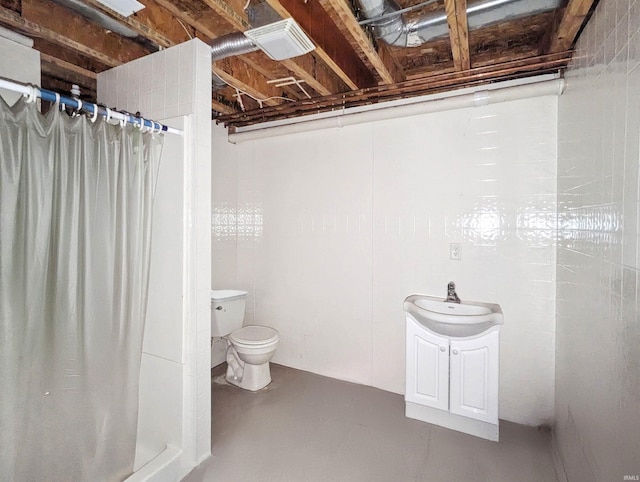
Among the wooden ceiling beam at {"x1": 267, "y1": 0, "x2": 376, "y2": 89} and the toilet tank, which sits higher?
the wooden ceiling beam at {"x1": 267, "y1": 0, "x2": 376, "y2": 89}

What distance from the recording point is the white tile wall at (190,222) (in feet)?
5.41

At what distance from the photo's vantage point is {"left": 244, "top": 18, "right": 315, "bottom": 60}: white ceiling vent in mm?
1390

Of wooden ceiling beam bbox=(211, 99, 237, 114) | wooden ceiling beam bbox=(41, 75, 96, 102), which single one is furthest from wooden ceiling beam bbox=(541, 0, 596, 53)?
wooden ceiling beam bbox=(41, 75, 96, 102)

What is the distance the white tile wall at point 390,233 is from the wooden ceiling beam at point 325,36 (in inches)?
19.4

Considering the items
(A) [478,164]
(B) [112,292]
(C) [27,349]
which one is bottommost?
(C) [27,349]

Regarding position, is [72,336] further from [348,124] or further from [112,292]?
[348,124]

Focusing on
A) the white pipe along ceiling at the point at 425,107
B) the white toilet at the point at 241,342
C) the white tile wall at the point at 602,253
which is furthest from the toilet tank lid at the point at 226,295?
the white tile wall at the point at 602,253

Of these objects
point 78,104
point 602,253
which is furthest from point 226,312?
point 602,253

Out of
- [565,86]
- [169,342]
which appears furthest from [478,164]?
[169,342]

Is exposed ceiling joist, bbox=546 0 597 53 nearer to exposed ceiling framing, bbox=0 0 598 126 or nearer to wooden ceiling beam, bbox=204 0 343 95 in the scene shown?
exposed ceiling framing, bbox=0 0 598 126

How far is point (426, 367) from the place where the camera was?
79.1 inches

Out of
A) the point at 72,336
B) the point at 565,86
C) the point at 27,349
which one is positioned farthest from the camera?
the point at 565,86

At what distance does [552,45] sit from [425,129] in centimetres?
83

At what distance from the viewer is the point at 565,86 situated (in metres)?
1.81
